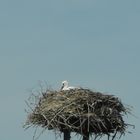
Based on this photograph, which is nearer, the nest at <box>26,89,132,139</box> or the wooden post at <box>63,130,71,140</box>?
the wooden post at <box>63,130,71,140</box>

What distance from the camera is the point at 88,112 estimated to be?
16.2 m

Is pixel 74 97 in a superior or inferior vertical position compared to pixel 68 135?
superior

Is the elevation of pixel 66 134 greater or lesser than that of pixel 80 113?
lesser

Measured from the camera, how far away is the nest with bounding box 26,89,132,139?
15961mm

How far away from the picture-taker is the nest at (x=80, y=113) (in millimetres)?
15961

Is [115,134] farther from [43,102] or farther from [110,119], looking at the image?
[43,102]

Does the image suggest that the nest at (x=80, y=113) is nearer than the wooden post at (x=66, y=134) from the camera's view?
No

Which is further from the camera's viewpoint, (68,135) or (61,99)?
(61,99)

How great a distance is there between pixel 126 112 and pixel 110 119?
626 millimetres

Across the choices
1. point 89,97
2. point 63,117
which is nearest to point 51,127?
point 63,117

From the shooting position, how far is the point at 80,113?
53.3ft

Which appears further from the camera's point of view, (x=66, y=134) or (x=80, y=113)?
(x=80, y=113)

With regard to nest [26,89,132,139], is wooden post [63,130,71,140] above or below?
below

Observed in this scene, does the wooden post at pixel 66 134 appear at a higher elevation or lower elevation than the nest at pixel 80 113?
lower
